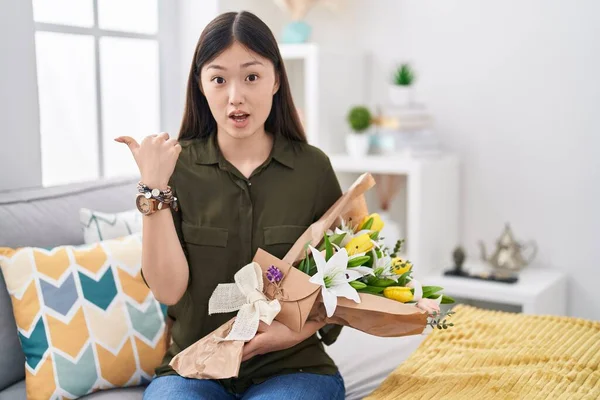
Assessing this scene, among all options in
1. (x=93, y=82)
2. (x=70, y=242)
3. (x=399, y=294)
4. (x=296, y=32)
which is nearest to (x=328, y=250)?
(x=399, y=294)

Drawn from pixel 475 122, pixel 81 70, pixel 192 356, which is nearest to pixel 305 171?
pixel 192 356

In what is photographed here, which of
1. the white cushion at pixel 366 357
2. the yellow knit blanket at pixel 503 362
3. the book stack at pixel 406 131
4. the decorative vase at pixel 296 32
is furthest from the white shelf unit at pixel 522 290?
the decorative vase at pixel 296 32

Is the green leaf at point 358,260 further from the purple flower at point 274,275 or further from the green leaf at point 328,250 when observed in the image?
the purple flower at point 274,275

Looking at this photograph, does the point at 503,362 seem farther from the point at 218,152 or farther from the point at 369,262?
the point at 218,152

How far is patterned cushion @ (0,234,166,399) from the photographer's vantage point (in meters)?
1.56

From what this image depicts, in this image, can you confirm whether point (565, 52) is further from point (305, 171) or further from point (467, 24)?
point (305, 171)

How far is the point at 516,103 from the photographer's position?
2.98 metres

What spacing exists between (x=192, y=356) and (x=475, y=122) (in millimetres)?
1999

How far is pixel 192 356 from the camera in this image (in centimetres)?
144

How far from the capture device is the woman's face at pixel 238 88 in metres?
1.49

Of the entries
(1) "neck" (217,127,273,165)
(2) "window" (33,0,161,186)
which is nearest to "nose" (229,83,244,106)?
(1) "neck" (217,127,273,165)

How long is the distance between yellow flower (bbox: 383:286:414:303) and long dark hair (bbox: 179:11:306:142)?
1.45 feet

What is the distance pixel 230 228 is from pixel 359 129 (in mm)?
1525

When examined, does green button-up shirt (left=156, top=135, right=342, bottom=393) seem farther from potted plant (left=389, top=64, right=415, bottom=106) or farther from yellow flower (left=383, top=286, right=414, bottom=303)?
potted plant (left=389, top=64, right=415, bottom=106)
